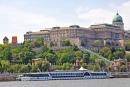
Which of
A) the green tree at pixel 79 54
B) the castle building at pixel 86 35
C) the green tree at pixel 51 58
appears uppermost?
the castle building at pixel 86 35

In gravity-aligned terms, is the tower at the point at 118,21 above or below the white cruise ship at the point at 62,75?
above

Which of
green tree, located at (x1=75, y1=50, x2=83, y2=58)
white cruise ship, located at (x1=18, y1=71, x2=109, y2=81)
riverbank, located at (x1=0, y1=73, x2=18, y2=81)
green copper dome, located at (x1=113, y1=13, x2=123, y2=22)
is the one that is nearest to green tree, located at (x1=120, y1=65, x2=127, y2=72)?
green tree, located at (x1=75, y1=50, x2=83, y2=58)

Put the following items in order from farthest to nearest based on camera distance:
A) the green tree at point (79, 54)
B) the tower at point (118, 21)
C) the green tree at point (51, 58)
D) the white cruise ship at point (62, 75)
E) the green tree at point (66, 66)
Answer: the tower at point (118, 21), the green tree at point (79, 54), the green tree at point (51, 58), the green tree at point (66, 66), the white cruise ship at point (62, 75)

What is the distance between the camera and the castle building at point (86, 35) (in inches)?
6486

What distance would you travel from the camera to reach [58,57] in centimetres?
13875

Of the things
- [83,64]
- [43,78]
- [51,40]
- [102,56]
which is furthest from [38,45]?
[43,78]

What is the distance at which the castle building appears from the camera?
16475cm

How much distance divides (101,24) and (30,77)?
7846 cm

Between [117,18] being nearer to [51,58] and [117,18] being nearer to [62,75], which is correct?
[51,58]

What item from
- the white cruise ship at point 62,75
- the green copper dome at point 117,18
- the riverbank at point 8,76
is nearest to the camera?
the white cruise ship at point 62,75

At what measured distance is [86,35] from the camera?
171375mm

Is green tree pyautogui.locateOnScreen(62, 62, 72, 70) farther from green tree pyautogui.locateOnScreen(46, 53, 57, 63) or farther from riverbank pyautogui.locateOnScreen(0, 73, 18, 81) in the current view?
riverbank pyautogui.locateOnScreen(0, 73, 18, 81)

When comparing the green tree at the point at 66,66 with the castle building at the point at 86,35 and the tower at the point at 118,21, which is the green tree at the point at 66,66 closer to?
the castle building at the point at 86,35

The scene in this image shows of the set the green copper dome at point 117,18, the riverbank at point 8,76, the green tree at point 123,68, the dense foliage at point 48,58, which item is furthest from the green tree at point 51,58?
the green copper dome at point 117,18
